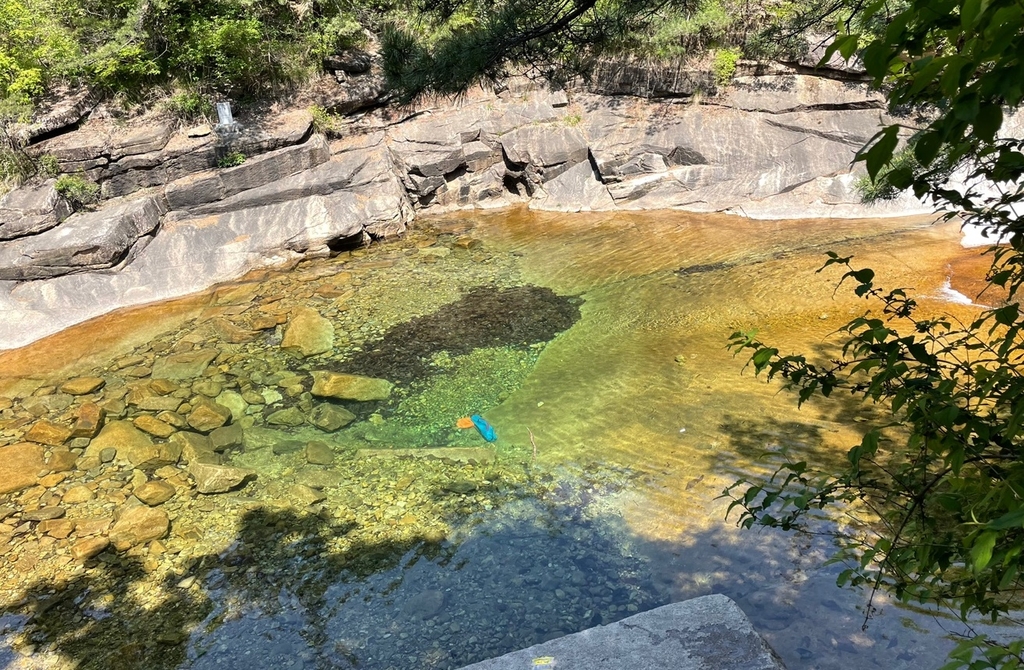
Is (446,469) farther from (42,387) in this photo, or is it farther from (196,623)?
(42,387)

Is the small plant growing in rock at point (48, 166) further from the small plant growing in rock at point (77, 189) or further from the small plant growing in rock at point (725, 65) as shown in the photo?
the small plant growing in rock at point (725, 65)

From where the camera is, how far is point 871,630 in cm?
311

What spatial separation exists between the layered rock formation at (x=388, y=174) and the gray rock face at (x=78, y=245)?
0.07ft

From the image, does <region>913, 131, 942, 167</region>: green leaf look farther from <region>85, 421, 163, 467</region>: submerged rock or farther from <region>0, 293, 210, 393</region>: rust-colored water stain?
<region>0, 293, 210, 393</region>: rust-colored water stain

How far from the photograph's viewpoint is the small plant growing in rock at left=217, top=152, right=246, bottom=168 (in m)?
10.6

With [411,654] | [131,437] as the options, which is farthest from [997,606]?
[131,437]

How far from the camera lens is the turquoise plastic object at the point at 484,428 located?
5504mm

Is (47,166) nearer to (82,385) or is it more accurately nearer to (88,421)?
(82,385)

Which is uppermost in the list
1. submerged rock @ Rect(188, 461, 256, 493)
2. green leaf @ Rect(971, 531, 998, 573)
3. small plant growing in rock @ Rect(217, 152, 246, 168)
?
small plant growing in rock @ Rect(217, 152, 246, 168)

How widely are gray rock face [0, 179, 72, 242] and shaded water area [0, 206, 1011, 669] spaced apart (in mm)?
1972

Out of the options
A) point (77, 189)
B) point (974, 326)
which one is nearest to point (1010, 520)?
point (974, 326)

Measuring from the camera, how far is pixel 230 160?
10602 millimetres

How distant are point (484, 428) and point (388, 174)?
716cm

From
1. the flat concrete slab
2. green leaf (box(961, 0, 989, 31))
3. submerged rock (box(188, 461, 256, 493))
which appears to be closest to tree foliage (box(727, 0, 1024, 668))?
green leaf (box(961, 0, 989, 31))
